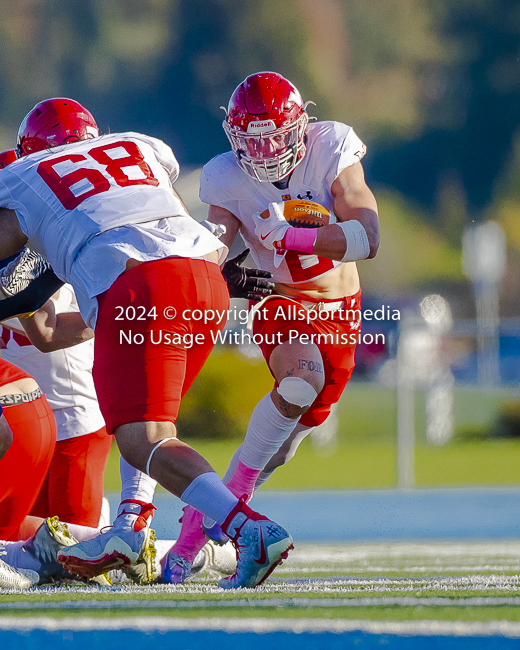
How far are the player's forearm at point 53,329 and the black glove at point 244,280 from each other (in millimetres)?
551

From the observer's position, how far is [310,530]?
17.9ft

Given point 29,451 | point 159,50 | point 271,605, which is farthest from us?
point 159,50

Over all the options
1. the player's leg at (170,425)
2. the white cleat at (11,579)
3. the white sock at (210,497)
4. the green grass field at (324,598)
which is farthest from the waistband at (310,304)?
the white sock at (210,497)

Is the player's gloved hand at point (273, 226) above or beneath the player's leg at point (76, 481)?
above

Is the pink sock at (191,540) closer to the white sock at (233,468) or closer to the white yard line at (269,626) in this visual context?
the white sock at (233,468)

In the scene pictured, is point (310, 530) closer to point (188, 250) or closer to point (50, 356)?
point (50, 356)

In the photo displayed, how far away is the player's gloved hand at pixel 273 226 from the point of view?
3209 mm

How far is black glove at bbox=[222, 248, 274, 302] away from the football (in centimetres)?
22

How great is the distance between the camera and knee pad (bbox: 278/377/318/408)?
10.4ft

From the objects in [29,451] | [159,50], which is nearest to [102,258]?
[29,451]

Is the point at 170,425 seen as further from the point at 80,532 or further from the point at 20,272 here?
the point at 80,532

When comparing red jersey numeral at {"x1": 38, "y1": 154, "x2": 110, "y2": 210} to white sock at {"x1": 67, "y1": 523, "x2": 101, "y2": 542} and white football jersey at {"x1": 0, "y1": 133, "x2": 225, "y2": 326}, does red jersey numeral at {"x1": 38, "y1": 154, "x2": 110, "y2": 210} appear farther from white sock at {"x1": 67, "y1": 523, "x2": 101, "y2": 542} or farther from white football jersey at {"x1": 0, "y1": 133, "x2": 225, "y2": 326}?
white sock at {"x1": 67, "y1": 523, "x2": 101, "y2": 542}

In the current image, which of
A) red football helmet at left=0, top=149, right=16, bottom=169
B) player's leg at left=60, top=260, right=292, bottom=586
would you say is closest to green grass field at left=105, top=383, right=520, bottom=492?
red football helmet at left=0, top=149, right=16, bottom=169

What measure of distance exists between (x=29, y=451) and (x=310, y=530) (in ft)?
9.46
